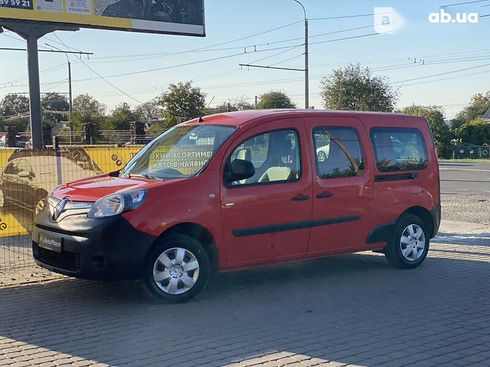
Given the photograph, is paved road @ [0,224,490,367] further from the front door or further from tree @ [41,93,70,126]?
tree @ [41,93,70,126]

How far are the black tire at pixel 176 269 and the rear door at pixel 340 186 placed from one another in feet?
4.73

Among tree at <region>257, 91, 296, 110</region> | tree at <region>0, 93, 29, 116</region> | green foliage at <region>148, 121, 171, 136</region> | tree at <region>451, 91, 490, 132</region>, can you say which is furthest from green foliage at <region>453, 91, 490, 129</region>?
tree at <region>0, 93, 29, 116</region>

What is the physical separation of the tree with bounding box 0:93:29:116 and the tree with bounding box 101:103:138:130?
42.4 m

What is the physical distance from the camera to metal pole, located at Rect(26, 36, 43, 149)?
43.3 feet

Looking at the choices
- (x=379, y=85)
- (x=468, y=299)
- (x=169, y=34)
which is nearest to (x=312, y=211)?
(x=468, y=299)

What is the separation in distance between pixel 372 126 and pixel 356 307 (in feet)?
8.41

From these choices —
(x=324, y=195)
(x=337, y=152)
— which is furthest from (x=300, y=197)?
(x=337, y=152)

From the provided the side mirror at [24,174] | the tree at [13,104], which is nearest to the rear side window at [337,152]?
the side mirror at [24,174]

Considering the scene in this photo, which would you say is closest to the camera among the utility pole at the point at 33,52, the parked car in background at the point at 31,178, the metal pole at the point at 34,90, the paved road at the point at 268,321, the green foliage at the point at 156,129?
the paved road at the point at 268,321

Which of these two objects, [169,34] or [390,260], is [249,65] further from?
[390,260]

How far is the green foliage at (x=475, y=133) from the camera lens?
2125 inches

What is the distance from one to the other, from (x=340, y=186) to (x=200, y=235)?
1.88 metres

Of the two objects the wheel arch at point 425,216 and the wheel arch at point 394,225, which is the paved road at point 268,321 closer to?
the wheel arch at point 394,225

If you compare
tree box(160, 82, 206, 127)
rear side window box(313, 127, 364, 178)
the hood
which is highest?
tree box(160, 82, 206, 127)
